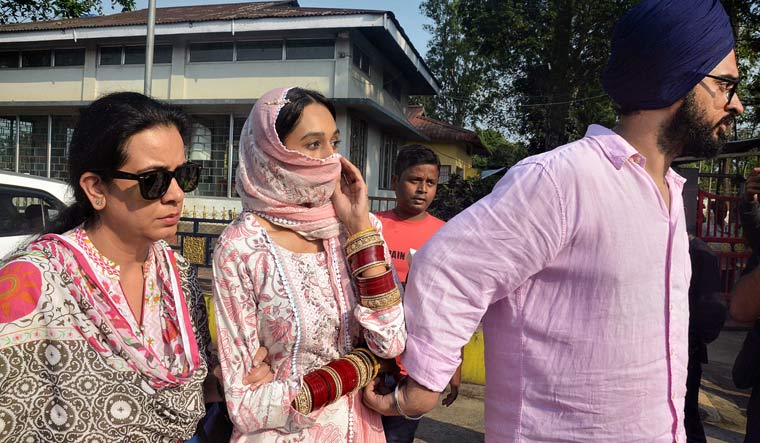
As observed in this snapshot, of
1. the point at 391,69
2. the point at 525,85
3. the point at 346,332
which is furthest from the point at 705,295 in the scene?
the point at 525,85

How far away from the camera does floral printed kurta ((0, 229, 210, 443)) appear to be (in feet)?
4.09

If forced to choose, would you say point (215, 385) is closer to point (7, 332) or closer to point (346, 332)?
point (346, 332)

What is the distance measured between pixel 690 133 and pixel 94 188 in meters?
1.62

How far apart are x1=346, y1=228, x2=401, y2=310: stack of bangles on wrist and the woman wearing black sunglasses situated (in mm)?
526

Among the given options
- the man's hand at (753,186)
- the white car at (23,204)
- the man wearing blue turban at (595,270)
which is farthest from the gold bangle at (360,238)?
the white car at (23,204)

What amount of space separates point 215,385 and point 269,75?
12249 millimetres

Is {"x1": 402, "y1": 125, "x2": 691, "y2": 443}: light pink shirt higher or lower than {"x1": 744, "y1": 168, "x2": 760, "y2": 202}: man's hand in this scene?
lower

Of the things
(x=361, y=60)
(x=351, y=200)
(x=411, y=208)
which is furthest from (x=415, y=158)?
(x=361, y=60)

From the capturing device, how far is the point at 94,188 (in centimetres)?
148

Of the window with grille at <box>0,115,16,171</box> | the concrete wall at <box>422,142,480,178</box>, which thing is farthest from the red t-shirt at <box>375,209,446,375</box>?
the concrete wall at <box>422,142,480,178</box>

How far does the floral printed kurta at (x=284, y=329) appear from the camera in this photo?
142 centimetres

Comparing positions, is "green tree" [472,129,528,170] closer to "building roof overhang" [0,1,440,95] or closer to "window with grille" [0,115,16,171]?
"building roof overhang" [0,1,440,95]

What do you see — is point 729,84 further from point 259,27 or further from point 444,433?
point 259,27

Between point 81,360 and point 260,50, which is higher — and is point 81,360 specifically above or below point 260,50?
below
